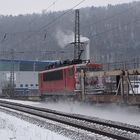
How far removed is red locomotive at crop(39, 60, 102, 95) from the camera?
31.8 m

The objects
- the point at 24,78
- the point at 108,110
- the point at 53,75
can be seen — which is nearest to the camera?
the point at 108,110

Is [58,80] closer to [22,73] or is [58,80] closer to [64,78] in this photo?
[64,78]

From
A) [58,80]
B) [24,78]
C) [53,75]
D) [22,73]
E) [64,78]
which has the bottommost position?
[58,80]

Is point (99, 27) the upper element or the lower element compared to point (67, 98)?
upper

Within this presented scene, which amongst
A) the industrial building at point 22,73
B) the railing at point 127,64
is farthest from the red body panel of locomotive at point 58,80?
the industrial building at point 22,73

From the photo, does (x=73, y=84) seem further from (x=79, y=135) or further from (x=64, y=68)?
(x=79, y=135)

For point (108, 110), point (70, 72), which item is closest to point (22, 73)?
point (70, 72)

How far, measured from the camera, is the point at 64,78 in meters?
34.1

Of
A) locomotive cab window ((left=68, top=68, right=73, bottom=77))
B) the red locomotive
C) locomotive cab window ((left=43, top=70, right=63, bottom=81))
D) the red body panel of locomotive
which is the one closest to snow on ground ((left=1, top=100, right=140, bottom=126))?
the red locomotive

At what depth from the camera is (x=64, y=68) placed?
112 ft

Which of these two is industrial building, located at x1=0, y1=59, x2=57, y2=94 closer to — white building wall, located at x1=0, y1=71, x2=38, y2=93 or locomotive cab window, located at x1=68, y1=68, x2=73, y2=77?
white building wall, located at x1=0, y1=71, x2=38, y2=93

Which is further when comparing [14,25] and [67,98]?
[14,25]

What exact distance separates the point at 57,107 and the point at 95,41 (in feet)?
265

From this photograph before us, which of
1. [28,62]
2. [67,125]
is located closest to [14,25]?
[28,62]
